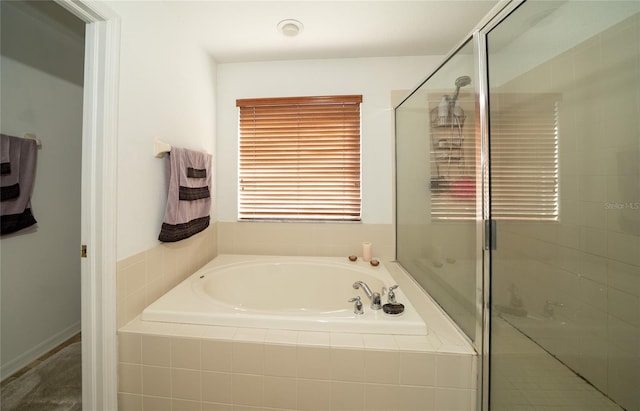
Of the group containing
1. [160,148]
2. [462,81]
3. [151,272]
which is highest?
[462,81]

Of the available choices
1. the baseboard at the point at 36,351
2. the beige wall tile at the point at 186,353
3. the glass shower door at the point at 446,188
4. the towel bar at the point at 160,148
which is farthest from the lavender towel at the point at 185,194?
the glass shower door at the point at 446,188

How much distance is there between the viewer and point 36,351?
1744 mm

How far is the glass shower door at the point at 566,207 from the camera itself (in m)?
0.71

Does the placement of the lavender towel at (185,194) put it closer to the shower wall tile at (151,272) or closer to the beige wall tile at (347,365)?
the shower wall tile at (151,272)

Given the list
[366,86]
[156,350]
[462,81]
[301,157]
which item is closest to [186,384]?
[156,350]

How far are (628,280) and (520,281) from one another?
0.26m

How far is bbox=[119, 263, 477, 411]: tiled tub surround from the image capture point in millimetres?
1026

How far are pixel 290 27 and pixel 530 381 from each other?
2.18 m

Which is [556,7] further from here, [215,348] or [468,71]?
[215,348]

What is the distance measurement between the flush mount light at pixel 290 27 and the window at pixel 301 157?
19.2 inches

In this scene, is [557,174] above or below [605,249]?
above

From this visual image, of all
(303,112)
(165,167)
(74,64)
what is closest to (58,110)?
(74,64)

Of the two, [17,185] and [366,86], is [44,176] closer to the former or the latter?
[17,185]

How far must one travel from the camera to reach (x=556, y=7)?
778 mm
